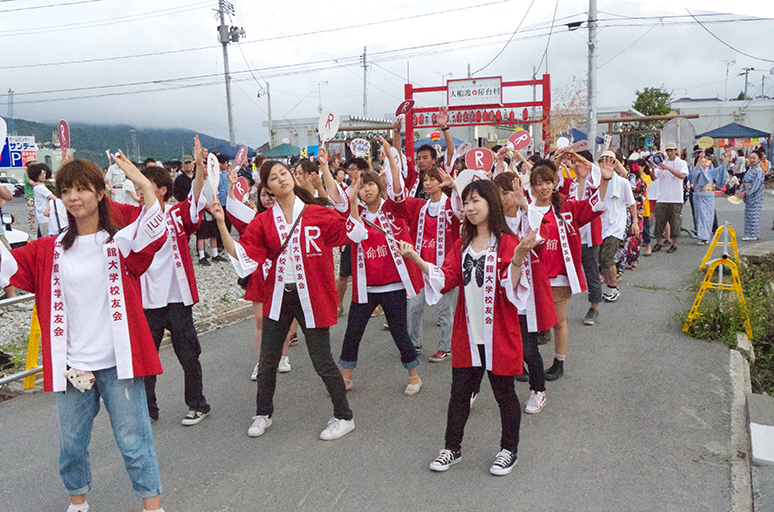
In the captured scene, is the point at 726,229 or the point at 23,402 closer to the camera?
the point at 23,402

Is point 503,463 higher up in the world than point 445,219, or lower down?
lower down

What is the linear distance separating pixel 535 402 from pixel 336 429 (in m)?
1.53

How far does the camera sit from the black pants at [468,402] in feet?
11.5

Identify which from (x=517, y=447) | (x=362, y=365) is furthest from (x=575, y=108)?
(x=517, y=447)

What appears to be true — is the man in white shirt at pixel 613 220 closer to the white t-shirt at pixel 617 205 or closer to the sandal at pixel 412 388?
the white t-shirt at pixel 617 205

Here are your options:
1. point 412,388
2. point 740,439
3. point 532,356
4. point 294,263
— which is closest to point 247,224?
point 294,263

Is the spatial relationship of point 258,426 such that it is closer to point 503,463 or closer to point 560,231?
point 503,463

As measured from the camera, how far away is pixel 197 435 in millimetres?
4168

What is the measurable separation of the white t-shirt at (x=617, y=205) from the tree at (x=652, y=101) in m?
30.9

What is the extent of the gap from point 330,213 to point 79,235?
161cm

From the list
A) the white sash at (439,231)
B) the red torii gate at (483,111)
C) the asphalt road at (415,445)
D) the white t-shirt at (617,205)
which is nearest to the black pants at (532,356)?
the asphalt road at (415,445)

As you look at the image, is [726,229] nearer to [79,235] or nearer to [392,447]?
[392,447]

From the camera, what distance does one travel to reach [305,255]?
3873mm

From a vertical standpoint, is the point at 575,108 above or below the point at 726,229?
above
